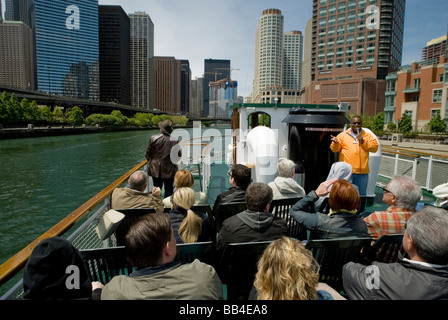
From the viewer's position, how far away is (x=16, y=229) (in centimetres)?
878

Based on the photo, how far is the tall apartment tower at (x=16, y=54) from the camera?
160125 mm

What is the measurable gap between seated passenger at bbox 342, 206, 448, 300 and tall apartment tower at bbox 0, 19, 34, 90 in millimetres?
191329

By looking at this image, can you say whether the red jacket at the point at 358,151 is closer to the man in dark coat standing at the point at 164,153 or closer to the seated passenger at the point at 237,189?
the seated passenger at the point at 237,189

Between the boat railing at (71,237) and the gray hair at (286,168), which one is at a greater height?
the gray hair at (286,168)

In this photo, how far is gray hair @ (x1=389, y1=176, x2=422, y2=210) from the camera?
8.26 ft

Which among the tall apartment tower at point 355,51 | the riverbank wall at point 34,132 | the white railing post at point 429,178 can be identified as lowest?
the riverbank wall at point 34,132

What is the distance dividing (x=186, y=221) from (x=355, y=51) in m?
103

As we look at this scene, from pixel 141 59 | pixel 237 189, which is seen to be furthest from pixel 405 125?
pixel 141 59

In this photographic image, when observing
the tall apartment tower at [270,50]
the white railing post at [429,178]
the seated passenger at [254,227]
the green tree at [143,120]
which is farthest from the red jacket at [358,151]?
the tall apartment tower at [270,50]

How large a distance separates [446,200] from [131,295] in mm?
3425

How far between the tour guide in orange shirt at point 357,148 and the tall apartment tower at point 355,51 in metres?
84.8

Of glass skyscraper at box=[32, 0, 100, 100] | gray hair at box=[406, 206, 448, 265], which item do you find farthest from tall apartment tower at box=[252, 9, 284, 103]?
gray hair at box=[406, 206, 448, 265]
